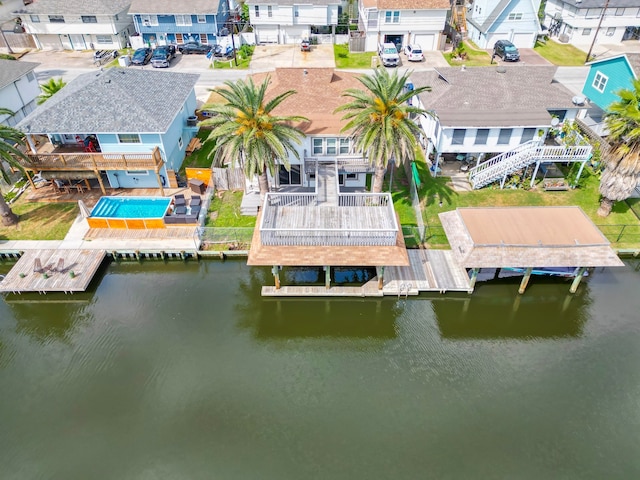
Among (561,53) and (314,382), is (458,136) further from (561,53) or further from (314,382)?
(561,53)

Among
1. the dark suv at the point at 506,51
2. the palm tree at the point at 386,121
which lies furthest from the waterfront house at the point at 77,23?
the dark suv at the point at 506,51

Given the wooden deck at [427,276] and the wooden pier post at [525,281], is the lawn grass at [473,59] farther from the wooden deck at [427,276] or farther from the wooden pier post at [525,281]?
the wooden pier post at [525,281]

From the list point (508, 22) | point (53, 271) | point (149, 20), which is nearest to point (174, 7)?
point (149, 20)

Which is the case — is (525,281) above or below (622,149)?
below

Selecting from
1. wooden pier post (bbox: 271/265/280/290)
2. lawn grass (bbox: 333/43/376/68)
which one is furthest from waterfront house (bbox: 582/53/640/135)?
wooden pier post (bbox: 271/265/280/290)

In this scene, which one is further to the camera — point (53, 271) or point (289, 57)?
point (289, 57)

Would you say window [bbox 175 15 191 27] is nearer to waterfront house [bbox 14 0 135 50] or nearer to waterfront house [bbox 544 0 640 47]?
waterfront house [bbox 14 0 135 50]

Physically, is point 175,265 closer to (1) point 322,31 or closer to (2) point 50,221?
(2) point 50,221

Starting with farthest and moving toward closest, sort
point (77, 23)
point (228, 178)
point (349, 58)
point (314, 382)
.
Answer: point (77, 23) < point (349, 58) < point (228, 178) < point (314, 382)
